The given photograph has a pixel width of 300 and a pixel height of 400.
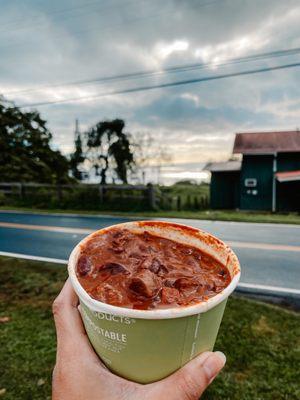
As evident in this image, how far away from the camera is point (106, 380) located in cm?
120

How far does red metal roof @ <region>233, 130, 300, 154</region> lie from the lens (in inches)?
766

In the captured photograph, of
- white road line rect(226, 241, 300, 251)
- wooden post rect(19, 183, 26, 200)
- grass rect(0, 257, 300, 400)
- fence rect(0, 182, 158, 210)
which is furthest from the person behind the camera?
wooden post rect(19, 183, 26, 200)

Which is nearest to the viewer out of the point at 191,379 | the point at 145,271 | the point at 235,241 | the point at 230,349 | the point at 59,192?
the point at 191,379

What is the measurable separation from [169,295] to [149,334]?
0.52ft

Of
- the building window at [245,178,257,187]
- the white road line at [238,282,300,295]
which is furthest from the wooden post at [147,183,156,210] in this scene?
the white road line at [238,282,300,295]

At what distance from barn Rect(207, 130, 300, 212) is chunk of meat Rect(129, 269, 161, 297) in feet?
62.0

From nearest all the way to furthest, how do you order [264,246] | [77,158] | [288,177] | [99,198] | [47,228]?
[264,246] → [47,228] → [99,198] → [288,177] → [77,158]

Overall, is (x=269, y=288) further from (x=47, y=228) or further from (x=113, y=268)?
(x=47, y=228)

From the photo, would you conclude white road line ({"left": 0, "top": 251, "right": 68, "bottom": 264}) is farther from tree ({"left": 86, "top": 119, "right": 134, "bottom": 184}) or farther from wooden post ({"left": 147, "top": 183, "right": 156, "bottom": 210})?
tree ({"left": 86, "top": 119, "right": 134, "bottom": 184})

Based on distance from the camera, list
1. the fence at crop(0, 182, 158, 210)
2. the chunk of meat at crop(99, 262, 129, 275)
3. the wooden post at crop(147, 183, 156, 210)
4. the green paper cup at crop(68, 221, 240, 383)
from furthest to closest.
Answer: the fence at crop(0, 182, 158, 210), the wooden post at crop(147, 183, 156, 210), the chunk of meat at crop(99, 262, 129, 275), the green paper cup at crop(68, 221, 240, 383)

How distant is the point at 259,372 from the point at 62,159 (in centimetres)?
2425

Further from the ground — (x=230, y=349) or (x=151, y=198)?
(x=151, y=198)

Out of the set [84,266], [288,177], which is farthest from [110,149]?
[84,266]

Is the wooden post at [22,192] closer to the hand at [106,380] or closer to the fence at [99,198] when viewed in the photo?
the fence at [99,198]
